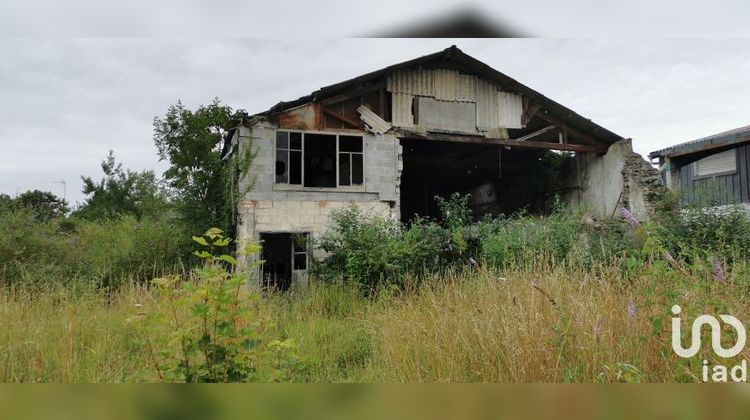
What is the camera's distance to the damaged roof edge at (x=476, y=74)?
1098cm

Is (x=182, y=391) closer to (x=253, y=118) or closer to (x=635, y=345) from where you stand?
(x=635, y=345)

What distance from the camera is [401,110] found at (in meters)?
12.0

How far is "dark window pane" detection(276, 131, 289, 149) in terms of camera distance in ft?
35.6

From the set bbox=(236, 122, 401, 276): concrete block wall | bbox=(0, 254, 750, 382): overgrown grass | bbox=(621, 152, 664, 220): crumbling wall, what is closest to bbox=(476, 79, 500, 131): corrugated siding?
bbox=(236, 122, 401, 276): concrete block wall

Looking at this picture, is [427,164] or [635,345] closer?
[635,345]

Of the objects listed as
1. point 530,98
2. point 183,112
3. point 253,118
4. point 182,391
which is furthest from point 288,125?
point 182,391

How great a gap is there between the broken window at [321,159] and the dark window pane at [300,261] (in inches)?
67.9

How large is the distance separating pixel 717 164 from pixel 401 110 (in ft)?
27.3

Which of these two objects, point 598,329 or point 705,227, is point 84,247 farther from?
point 705,227

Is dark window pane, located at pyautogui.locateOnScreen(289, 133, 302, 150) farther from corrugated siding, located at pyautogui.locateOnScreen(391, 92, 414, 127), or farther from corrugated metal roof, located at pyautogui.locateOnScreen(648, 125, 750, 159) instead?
corrugated metal roof, located at pyautogui.locateOnScreen(648, 125, 750, 159)

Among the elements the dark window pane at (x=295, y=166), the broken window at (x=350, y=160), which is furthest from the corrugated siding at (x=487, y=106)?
the dark window pane at (x=295, y=166)

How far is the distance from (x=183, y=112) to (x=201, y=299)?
5592 mm

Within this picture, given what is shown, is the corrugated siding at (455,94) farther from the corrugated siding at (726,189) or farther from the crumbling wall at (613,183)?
the corrugated siding at (726,189)

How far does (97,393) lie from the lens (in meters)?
0.71
